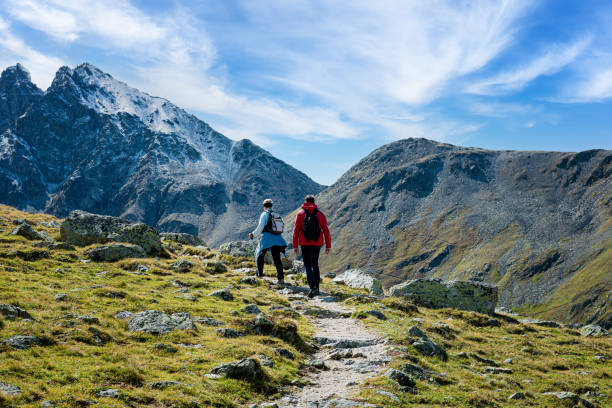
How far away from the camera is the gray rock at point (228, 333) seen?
12.8 meters

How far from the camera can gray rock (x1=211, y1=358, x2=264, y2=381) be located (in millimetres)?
9883

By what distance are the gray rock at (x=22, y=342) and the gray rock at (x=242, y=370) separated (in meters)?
4.36

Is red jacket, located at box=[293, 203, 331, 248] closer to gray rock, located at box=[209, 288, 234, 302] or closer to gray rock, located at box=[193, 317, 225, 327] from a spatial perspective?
gray rock, located at box=[209, 288, 234, 302]

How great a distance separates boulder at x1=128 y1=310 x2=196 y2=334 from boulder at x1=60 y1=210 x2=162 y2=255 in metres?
14.4

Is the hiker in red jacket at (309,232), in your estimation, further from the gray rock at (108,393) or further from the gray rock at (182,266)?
the gray rock at (108,393)

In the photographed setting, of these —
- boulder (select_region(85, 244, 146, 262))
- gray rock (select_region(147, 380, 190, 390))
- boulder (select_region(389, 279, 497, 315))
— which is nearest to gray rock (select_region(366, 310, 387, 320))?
boulder (select_region(389, 279, 497, 315))

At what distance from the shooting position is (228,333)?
12867mm

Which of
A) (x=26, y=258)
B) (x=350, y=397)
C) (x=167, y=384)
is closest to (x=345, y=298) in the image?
(x=350, y=397)

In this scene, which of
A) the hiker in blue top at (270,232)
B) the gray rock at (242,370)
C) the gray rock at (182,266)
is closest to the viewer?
the gray rock at (242,370)

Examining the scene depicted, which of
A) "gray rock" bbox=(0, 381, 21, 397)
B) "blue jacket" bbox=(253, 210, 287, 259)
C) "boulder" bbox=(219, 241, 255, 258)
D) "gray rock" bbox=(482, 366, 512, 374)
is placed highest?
"blue jacket" bbox=(253, 210, 287, 259)

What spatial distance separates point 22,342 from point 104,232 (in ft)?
58.6

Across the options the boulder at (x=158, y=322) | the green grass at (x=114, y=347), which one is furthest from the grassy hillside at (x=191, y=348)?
the boulder at (x=158, y=322)

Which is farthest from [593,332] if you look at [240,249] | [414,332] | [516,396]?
[240,249]

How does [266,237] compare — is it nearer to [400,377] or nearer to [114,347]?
[114,347]
